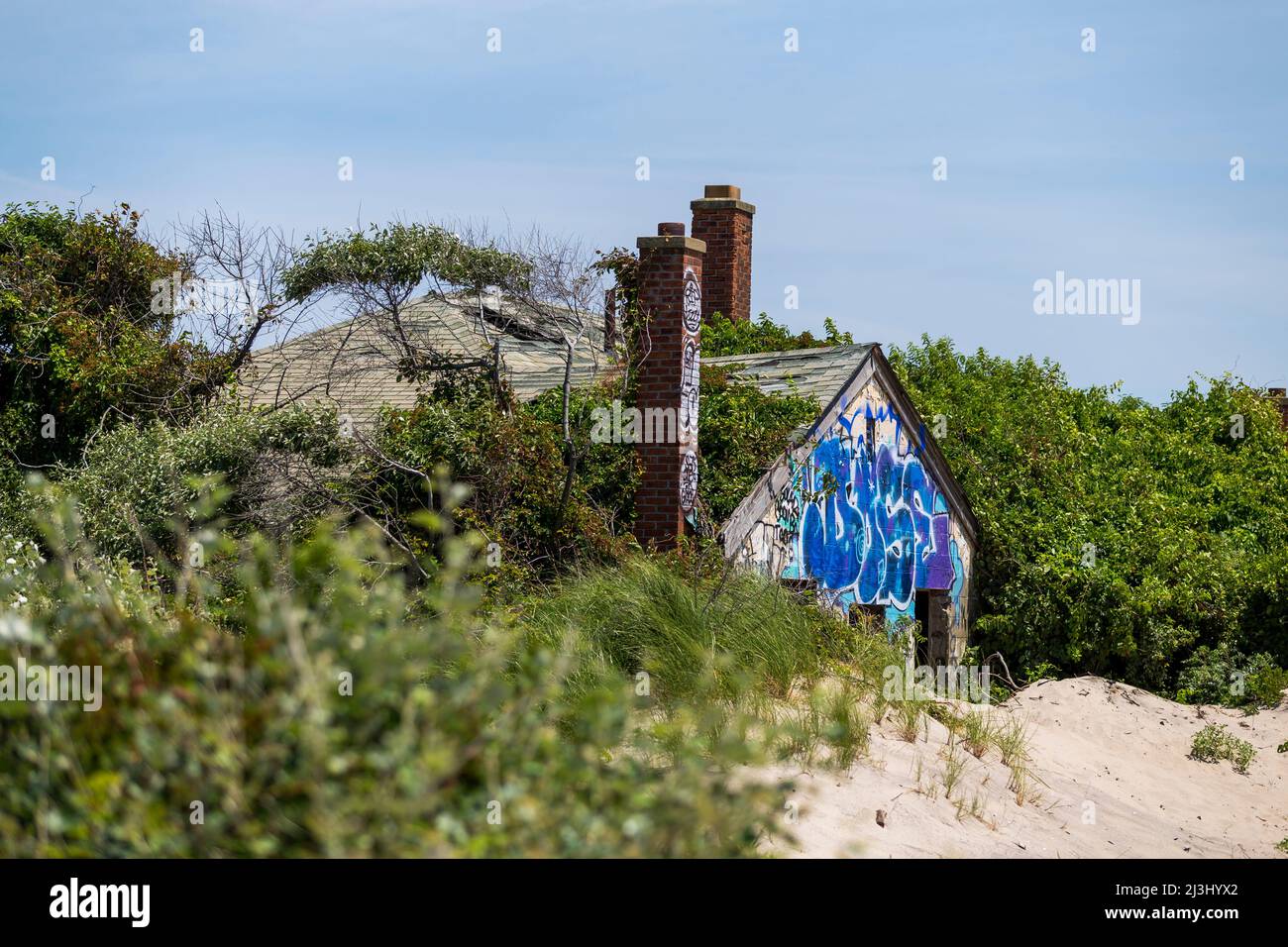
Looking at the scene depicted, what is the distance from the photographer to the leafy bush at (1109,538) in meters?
17.0

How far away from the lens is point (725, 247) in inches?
870

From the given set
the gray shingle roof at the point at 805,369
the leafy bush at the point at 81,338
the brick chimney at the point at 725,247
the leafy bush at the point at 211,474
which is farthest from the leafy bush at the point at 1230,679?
the leafy bush at the point at 81,338

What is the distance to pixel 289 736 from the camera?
135 inches

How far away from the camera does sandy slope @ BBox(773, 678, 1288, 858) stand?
7.77 m

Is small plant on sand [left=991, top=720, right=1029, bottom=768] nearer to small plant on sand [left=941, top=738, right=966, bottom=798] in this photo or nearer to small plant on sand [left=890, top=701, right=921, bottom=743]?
small plant on sand [left=941, top=738, right=966, bottom=798]

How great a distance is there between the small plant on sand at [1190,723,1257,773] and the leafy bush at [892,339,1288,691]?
3.40 meters

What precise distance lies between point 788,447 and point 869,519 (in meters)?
2.31

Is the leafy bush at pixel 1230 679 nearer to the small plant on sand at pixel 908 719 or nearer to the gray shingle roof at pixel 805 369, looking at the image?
the gray shingle roof at pixel 805 369

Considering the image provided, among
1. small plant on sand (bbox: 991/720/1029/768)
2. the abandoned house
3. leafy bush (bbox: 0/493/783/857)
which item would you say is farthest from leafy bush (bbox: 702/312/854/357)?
leafy bush (bbox: 0/493/783/857)

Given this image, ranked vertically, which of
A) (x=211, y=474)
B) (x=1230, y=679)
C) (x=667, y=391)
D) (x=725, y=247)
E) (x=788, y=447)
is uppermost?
(x=725, y=247)

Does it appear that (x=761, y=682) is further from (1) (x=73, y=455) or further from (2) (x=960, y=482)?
(1) (x=73, y=455)

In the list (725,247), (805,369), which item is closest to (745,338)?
(725,247)

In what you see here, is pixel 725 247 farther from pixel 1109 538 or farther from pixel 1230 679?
pixel 1230 679

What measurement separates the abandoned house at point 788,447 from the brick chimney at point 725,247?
5944 mm
